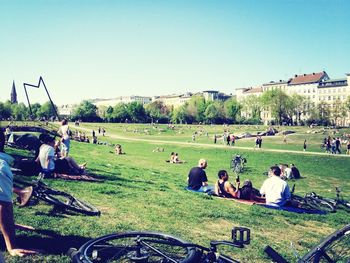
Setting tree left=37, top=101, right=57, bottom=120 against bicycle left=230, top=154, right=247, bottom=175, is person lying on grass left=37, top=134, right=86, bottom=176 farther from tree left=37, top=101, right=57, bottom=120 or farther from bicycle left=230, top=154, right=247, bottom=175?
tree left=37, top=101, right=57, bottom=120

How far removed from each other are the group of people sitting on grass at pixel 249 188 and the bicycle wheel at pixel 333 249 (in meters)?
5.91

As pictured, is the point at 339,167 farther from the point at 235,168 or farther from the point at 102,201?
the point at 102,201

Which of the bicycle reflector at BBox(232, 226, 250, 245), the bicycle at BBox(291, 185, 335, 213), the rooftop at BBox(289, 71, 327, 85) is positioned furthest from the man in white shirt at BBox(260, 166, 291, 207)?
the rooftop at BBox(289, 71, 327, 85)

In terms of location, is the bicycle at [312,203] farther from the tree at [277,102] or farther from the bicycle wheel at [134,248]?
the tree at [277,102]

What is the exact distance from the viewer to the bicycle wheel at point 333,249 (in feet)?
13.3

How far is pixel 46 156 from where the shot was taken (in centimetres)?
985

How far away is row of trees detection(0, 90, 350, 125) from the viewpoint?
Answer: 421ft

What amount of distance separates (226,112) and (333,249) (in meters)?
142

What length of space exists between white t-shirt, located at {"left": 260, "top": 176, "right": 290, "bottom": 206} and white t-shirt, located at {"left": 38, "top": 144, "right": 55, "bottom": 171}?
642cm

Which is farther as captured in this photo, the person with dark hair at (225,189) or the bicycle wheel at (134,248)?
the person with dark hair at (225,189)

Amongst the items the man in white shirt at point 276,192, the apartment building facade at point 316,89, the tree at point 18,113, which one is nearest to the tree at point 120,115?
the tree at point 18,113

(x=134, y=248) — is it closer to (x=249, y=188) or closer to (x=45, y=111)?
(x=249, y=188)

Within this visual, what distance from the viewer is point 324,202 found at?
11391 millimetres

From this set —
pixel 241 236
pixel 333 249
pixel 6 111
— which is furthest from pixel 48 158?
pixel 6 111
